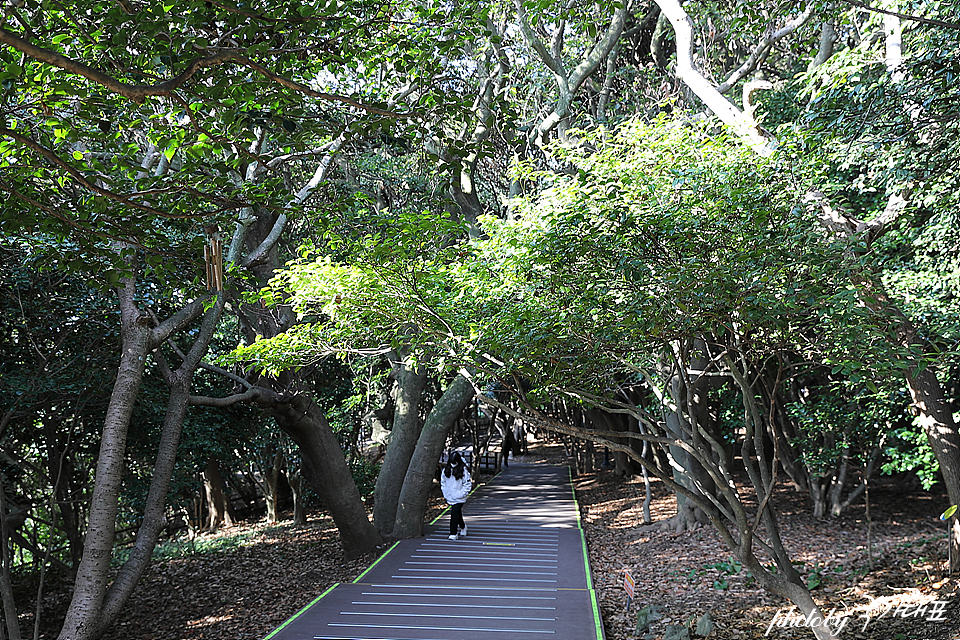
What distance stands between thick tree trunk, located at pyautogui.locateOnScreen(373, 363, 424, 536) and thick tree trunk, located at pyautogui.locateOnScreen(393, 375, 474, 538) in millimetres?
158

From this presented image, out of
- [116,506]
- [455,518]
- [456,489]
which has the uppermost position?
[116,506]

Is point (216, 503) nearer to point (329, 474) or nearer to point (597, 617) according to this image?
point (329, 474)

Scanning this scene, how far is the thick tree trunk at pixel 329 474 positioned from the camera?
890 centimetres

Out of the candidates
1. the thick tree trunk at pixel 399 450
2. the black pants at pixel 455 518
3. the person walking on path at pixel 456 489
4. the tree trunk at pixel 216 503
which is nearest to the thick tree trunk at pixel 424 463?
the thick tree trunk at pixel 399 450

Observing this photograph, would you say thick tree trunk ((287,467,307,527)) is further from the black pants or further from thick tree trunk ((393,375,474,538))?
the black pants

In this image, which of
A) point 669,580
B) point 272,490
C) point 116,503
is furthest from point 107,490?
point 272,490

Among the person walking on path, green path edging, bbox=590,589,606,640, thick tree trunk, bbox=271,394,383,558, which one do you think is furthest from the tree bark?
green path edging, bbox=590,589,606,640

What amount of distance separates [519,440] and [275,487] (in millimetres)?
16478

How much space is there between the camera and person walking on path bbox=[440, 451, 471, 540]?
10.2 metres

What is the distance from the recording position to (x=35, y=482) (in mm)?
8094

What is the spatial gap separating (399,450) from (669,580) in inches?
179

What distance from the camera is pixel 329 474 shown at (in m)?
9.21

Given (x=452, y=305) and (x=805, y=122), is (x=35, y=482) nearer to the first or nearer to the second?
(x=452, y=305)

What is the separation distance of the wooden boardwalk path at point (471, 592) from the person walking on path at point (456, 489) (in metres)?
0.25
